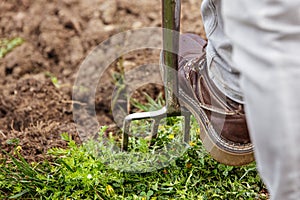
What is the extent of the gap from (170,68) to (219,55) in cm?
32

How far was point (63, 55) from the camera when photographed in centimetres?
274

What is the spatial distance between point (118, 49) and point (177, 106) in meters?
0.88

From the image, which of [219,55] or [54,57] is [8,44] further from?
[219,55]

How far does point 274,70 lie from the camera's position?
3.24 ft

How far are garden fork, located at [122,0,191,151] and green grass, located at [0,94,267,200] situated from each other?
0.08 m

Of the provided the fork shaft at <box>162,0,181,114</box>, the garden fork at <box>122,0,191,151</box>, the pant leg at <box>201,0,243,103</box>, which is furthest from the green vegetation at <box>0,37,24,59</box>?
the pant leg at <box>201,0,243,103</box>

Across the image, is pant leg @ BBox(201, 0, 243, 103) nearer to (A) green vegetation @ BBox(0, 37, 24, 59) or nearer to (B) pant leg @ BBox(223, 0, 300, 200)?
(B) pant leg @ BBox(223, 0, 300, 200)

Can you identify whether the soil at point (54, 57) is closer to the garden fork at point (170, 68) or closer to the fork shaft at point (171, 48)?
the garden fork at point (170, 68)

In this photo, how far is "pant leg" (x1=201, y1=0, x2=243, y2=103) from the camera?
151 cm

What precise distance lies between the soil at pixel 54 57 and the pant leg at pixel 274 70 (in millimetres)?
1213

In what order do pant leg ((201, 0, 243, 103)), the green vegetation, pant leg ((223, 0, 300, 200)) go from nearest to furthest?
pant leg ((223, 0, 300, 200)), pant leg ((201, 0, 243, 103)), the green vegetation

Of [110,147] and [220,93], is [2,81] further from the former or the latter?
[220,93]

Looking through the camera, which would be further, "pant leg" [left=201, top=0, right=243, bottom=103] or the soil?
the soil

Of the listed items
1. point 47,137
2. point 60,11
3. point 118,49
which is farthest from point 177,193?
point 60,11
